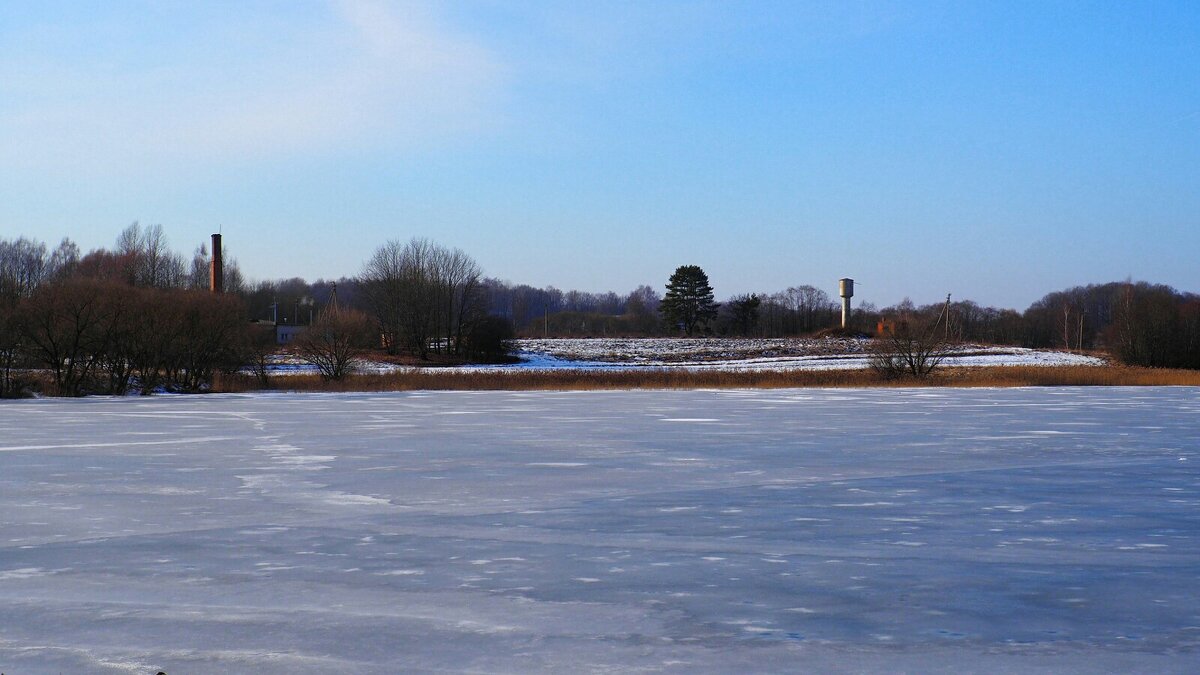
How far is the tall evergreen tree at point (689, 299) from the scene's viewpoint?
263ft

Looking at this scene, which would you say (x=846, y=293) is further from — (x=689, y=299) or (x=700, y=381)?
(x=700, y=381)

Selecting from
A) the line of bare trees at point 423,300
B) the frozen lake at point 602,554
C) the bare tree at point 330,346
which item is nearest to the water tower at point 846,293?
the line of bare trees at point 423,300

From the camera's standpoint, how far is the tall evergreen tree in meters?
80.2

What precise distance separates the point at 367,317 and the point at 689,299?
43.2m

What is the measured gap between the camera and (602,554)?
612 cm

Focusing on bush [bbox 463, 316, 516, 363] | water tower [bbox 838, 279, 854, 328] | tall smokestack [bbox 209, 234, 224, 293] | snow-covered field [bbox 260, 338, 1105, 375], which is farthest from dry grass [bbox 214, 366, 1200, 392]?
water tower [bbox 838, 279, 854, 328]

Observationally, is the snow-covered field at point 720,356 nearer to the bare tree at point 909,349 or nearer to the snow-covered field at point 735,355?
the snow-covered field at point 735,355

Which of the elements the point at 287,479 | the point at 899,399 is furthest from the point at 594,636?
the point at 899,399

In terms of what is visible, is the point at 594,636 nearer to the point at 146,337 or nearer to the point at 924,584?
the point at 924,584

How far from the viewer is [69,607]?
4879mm

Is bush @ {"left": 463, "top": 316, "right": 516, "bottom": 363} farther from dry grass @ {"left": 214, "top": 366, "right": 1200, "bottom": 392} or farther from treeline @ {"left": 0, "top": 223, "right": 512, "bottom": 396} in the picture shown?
dry grass @ {"left": 214, "top": 366, "right": 1200, "bottom": 392}

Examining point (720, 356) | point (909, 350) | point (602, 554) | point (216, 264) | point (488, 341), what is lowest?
point (602, 554)

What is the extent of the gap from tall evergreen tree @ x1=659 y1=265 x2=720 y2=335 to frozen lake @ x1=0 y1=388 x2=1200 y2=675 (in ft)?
220

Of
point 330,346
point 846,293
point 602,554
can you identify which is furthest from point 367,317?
point 846,293
